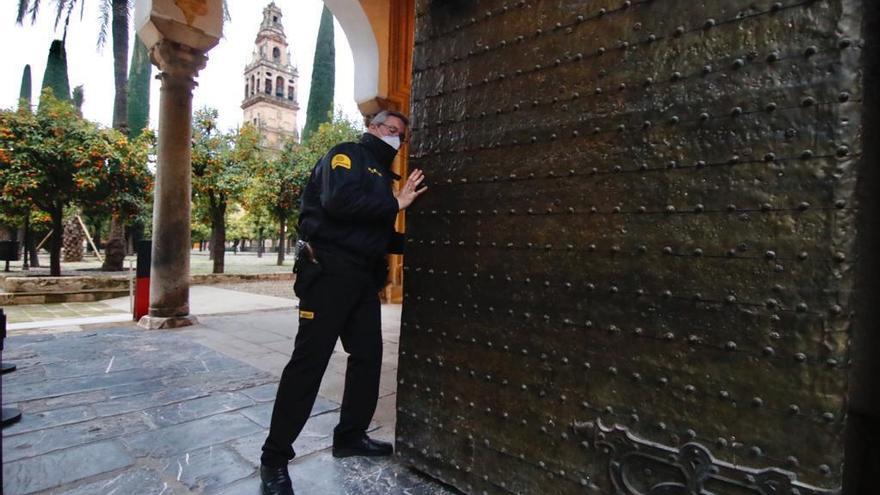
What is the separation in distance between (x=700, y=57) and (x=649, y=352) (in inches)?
37.8

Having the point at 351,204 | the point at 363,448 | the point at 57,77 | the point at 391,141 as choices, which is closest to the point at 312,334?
the point at 351,204

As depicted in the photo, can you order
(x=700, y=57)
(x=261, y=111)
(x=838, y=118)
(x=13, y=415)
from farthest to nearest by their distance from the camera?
(x=261, y=111) → (x=13, y=415) → (x=700, y=57) → (x=838, y=118)

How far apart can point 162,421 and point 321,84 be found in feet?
89.7

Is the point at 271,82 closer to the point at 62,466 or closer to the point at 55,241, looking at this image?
the point at 55,241

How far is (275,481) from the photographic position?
1.94m

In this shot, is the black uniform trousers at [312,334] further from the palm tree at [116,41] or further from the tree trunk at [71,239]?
the tree trunk at [71,239]

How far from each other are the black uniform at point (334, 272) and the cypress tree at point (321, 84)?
2593 centimetres

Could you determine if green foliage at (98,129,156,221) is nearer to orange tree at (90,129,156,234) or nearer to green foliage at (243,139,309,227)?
orange tree at (90,129,156,234)

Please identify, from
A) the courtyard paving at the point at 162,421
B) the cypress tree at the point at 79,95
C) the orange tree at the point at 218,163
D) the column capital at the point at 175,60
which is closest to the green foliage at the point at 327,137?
the orange tree at the point at 218,163

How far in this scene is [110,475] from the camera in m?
2.09

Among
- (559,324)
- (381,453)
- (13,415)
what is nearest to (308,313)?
(381,453)

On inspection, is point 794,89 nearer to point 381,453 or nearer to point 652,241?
point 652,241

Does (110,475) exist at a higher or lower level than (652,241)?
lower

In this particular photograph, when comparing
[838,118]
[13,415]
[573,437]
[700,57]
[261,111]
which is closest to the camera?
[838,118]
